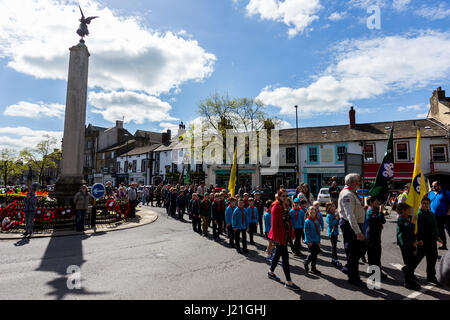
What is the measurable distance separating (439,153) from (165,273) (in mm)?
28413

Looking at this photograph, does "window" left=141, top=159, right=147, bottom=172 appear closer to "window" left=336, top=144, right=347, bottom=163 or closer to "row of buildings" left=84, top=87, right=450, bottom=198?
"row of buildings" left=84, top=87, right=450, bottom=198

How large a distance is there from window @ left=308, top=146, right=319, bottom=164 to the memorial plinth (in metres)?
23.3

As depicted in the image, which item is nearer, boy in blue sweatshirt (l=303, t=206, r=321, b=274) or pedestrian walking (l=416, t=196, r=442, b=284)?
pedestrian walking (l=416, t=196, r=442, b=284)

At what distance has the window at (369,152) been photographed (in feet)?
84.7

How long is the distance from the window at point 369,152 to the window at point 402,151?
211 cm

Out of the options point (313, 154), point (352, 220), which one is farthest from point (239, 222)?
point (313, 154)

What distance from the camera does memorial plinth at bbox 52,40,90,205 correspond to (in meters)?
12.6

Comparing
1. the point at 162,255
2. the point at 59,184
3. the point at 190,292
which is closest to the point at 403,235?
the point at 190,292

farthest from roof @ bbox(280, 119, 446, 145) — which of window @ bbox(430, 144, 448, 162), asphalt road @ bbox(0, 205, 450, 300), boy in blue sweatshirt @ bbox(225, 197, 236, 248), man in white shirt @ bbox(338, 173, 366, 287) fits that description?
man in white shirt @ bbox(338, 173, 366, 287)

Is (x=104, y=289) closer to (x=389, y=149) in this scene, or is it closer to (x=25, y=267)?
(x=25, y=267)

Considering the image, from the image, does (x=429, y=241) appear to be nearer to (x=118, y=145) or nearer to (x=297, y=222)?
(x=297, y=222)

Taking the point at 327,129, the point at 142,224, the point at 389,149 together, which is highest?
the point at 327,129

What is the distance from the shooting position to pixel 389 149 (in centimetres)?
822
